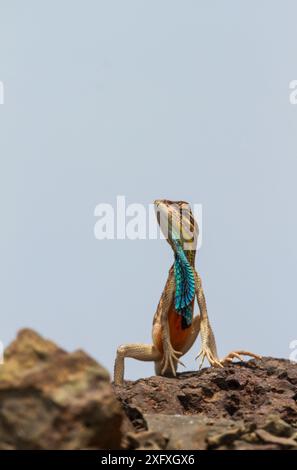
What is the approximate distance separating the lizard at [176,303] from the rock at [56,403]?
6.06m

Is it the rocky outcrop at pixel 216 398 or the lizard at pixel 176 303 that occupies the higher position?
the lizard at pixel 176 303

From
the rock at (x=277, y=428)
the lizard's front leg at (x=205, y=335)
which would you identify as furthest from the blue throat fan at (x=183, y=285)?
the rock at (x=277, y=428)

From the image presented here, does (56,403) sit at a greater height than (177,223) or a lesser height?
lesser

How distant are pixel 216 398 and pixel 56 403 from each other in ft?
15.6

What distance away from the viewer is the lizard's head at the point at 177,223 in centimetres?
1269

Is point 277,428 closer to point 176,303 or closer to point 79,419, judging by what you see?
point 79,419

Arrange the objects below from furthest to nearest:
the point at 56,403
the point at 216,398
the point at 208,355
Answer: the point at 208,355, the point at 216,398, the point at 56,403

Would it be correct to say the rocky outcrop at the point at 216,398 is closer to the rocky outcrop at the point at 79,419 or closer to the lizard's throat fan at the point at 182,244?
the rocky outcrop at the point at 79,419

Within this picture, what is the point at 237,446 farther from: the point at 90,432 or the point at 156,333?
the point at 156,333

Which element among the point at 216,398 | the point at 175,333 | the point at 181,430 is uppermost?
the point at 175,333

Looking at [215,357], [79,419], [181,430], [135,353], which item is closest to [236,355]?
[215,357]

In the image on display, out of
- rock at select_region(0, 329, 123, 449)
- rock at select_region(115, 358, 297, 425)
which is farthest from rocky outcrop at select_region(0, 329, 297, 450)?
→ rock at select_region(115, 358, 297, 425)

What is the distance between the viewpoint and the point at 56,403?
6.18 metres
